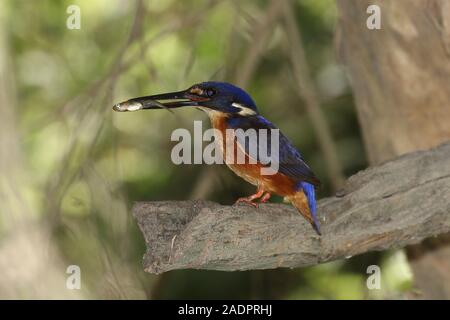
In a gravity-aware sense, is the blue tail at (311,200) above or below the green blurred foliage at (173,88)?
below

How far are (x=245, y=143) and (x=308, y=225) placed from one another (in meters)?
0.48

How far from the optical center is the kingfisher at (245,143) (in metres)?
3.72

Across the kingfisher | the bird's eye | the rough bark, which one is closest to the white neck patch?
the kingfisher

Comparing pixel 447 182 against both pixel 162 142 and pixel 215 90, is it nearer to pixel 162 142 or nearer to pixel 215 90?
pixel 215 90

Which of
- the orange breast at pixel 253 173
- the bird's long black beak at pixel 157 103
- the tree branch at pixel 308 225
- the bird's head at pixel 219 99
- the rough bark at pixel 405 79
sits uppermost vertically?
the rough bark at pixel 405 79

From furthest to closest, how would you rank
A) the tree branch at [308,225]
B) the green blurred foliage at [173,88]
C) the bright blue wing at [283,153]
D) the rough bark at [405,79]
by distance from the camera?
the green blurred foliage at [173,88], the rough bark at [405,79], the bright blue wing at [283,153], the tree branch at [308,225]

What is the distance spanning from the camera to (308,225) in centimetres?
377

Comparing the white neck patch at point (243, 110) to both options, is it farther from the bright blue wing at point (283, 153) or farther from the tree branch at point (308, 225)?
the tree branch at point (308, 225)

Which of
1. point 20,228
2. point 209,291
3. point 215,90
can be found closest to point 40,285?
point 20,228

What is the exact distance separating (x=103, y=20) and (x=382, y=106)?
2.65 meters

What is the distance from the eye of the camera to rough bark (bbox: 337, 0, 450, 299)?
15.8 ft

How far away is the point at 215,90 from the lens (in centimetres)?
404

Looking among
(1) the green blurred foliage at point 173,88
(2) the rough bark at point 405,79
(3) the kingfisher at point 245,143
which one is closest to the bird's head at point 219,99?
(3) the kingfisher at point 245,143

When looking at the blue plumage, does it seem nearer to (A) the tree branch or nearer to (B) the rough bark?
(A) the tree branch
